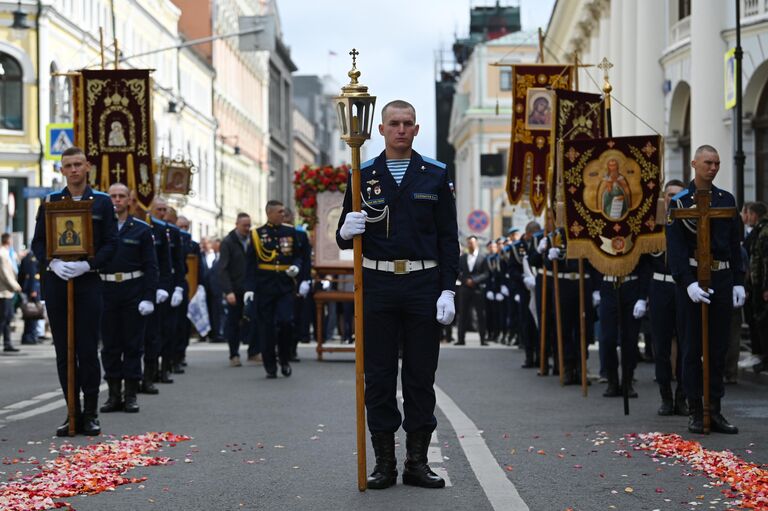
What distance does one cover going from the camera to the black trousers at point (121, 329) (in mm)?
13875

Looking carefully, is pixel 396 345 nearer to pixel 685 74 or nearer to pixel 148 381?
pixel 148 381

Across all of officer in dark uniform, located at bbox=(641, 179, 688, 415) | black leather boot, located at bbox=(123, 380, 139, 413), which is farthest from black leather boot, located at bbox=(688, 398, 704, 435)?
black leather boot, located at bbox=(123, 380, 139, 413)

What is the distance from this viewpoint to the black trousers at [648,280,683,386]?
43.8ft

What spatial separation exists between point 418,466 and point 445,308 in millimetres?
882

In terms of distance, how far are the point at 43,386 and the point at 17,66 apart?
34302 millimetres

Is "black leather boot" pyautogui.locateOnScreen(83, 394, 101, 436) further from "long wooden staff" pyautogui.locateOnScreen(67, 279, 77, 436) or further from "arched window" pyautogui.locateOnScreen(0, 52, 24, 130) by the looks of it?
"arched window" pyautogui.locateOnScreen(0, 52, 24, 130)

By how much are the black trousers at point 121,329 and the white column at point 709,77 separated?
19.7 m

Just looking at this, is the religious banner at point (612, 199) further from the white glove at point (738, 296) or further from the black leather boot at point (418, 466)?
the black leather boot at point (418, 466)

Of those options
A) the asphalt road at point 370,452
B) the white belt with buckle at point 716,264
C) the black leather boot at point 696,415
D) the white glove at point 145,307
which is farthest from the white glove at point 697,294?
the white glove at point 145,307

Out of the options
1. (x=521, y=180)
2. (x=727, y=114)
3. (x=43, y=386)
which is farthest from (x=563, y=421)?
(x=727, y=114)

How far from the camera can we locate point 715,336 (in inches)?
485

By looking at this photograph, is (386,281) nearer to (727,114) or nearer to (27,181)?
(727,114)

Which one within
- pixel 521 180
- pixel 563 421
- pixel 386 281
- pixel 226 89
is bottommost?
pixel 563 421

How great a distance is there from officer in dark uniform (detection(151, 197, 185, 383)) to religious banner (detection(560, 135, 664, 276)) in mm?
4399
